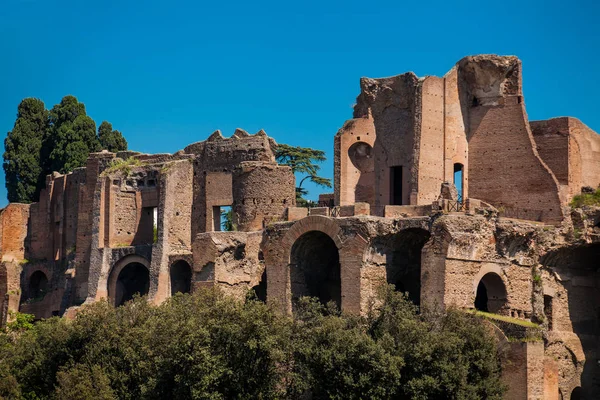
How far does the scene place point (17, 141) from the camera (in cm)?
7294

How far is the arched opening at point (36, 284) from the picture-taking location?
64688 millimetres

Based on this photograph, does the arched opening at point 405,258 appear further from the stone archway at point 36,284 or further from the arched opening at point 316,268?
the stone archway at point 36,284

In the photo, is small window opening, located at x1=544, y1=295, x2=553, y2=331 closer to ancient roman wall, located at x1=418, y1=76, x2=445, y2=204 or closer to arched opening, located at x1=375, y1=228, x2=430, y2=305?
arched opening, located at x1=375, y1=228, x2=430, y2=305

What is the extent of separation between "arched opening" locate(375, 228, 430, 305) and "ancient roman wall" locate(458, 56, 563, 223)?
4.62 m

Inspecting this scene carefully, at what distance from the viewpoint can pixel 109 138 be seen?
2876 inches

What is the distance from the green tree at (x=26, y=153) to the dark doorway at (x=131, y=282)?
14930 millimetres

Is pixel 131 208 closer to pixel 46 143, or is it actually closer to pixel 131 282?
pixel 131 282

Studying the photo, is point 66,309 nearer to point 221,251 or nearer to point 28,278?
point 28,278

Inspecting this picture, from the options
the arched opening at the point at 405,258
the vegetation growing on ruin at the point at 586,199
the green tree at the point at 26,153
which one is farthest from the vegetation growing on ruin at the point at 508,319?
the green tree at the point at 26,153

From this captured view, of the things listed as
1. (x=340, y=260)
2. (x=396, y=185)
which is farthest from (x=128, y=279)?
(x=340, y=260)

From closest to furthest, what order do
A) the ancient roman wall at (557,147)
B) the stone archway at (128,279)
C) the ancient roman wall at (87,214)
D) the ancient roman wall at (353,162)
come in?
the ancient roman wall at (557,147)
the ancient roman wall at (353,162)
the stone archway at (128,279)
the ancient roman wall at (87,214)

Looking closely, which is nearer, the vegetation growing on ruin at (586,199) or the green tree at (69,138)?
the vegetation growing on ruin at (586,199)

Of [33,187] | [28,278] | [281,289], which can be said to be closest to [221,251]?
[281,289]

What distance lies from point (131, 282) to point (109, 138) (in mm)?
16202
